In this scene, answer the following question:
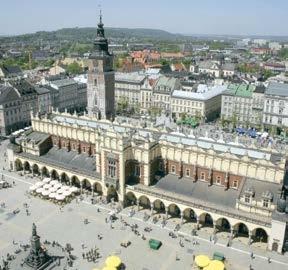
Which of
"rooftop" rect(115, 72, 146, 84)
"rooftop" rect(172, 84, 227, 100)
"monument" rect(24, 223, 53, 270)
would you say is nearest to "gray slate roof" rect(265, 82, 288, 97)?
Answer: "rooftop" rect(172, 84, 227, 100)

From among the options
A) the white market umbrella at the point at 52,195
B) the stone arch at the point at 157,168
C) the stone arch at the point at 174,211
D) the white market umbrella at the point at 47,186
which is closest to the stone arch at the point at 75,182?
the white market umbrella at the point at 47,186

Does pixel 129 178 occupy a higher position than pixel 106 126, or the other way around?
pixel 106 126

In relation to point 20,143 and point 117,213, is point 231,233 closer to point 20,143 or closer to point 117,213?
point 117,213

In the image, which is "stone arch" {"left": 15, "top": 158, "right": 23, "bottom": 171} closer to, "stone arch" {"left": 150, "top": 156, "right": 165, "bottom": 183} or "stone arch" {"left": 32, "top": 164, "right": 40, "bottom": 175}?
"stone arch" {"left": 32, "top": 164, "right": 40, "bottom": 175}

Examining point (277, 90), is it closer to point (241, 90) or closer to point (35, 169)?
point (241, 90)

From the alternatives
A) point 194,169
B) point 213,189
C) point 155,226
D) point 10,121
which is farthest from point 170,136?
point 10,121

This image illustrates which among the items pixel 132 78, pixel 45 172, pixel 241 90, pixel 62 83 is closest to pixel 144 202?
pixel 45 172
